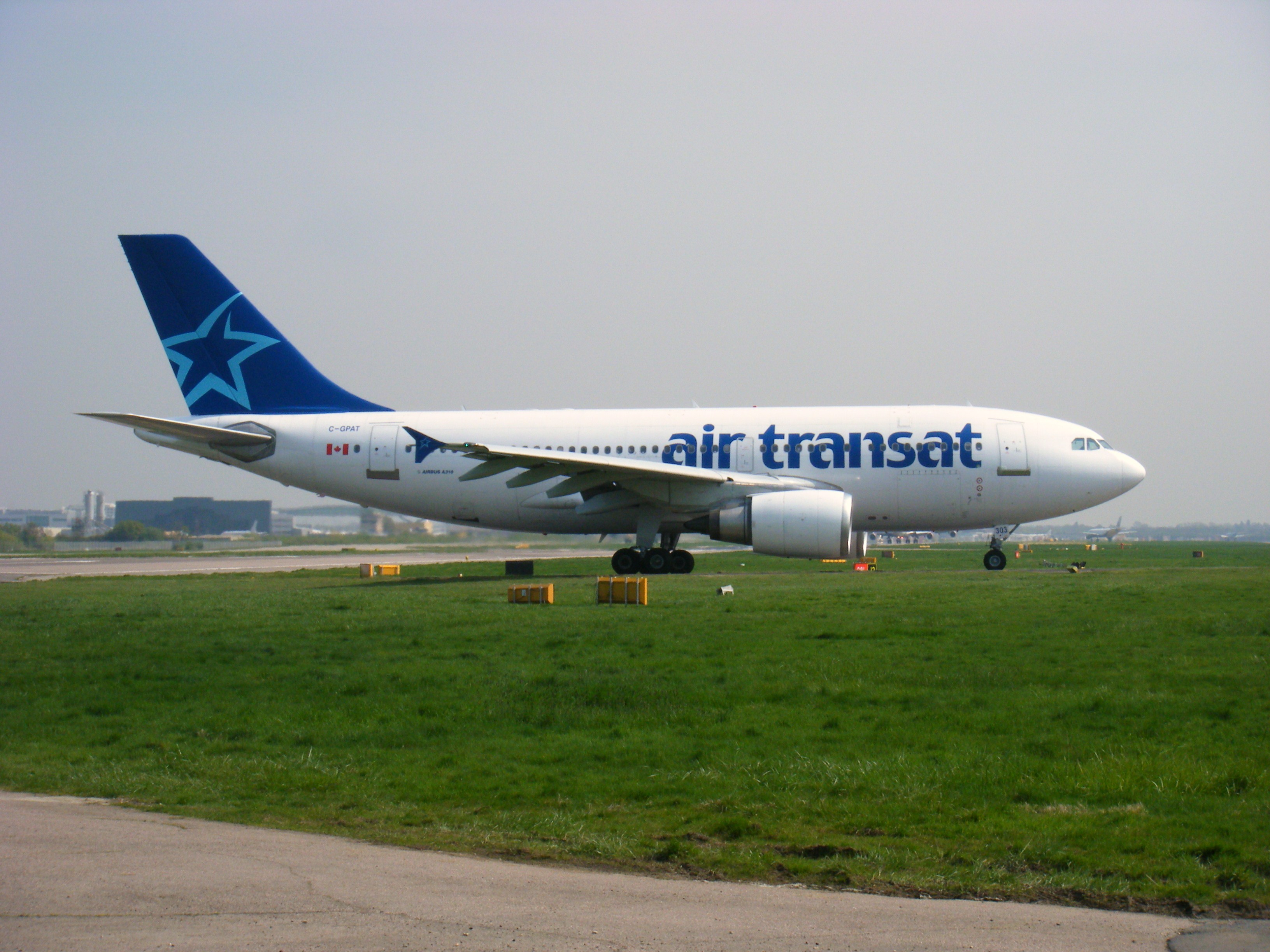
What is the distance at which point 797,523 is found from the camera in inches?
886

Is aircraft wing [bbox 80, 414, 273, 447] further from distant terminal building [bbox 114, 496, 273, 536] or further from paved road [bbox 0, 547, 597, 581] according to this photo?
distant terminal building [bbox 114, 496, 273, 536]

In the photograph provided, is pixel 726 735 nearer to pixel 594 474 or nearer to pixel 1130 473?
pixel 594 474

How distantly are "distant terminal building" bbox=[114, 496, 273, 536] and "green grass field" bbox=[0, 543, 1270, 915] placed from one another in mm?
67932

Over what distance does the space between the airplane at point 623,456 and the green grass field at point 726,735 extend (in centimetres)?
743

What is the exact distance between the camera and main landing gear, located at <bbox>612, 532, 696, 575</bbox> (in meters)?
24.6

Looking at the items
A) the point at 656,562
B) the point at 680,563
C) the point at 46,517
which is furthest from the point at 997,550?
the point at 46,517

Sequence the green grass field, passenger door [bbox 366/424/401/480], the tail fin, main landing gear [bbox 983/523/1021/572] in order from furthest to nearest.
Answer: the tail fin, passenger door [bbox 366/424/401/480], main landing gear [bbox 983/523/1021/572], the green grass field

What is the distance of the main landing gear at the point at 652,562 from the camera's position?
80.7 feet

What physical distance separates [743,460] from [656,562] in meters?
3.07

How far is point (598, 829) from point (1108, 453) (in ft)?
72.3

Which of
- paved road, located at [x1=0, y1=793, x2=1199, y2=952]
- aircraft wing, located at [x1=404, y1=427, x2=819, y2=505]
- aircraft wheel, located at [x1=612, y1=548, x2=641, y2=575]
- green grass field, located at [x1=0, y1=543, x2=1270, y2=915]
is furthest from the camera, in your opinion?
aircraft wheel, located at [x1=612, y1=548, x2=641, y2=575]

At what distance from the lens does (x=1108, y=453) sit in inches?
998

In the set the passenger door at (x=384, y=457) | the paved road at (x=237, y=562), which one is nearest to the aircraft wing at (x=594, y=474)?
the passenger door at (x=384, y=457)

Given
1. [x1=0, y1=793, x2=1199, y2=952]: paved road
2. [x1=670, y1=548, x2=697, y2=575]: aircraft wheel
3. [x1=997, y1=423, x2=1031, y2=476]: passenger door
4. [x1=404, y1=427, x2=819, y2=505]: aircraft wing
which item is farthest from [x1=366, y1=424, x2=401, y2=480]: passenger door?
[x1=0, y1=793, x2=1199, y2=952]: paved road
